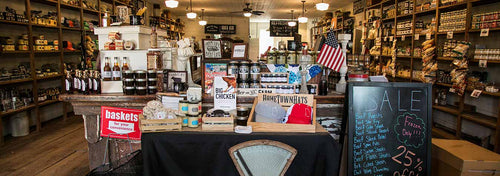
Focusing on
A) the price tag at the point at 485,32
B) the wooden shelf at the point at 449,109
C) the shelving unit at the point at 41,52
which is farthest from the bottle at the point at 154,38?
the wooden shelf at the point at 449,109

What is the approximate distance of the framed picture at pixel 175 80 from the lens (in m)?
2.70

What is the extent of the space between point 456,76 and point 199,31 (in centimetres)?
1179

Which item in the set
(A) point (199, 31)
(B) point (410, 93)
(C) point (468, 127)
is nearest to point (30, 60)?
(B) point (410, 93)

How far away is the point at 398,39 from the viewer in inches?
253

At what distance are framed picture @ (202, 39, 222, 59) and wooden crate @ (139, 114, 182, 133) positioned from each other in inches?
42.8

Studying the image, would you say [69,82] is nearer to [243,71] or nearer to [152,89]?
[152,89]

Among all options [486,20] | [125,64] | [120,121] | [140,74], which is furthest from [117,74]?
[486,20]

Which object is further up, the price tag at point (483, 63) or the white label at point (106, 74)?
the price tag at point (483, 63)

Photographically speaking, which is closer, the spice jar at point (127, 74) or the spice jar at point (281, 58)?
the spice jar at point (127, 74)

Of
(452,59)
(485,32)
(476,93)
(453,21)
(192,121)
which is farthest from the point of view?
(453,21)

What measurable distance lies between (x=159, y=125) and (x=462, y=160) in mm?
2057

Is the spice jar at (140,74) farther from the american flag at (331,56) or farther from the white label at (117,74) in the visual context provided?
the american flag at (331,56)

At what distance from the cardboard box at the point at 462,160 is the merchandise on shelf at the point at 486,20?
215 centimetres

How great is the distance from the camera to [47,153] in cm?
→ 395
